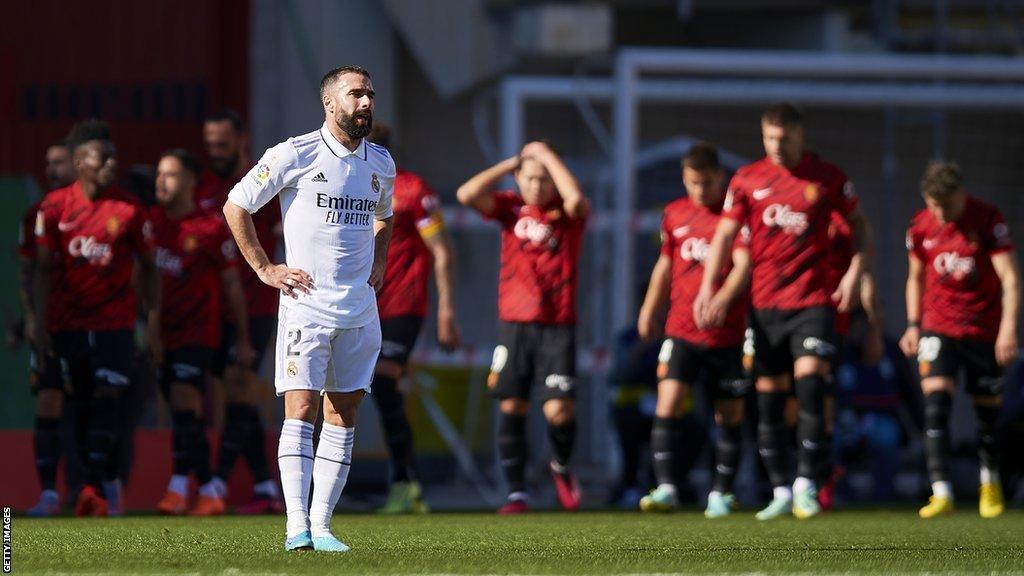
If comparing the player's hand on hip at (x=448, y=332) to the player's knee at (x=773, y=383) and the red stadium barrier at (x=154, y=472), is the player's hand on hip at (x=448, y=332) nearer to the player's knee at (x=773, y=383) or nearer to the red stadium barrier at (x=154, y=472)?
the player's knee at (x=773, y=383)

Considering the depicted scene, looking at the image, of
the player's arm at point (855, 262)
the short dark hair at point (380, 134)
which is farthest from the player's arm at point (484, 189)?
the player's arm at point (855, 262)

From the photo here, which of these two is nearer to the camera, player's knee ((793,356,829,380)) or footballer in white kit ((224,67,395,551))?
footballer in white kit ((224,67,395,551))

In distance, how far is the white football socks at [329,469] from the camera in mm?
7789

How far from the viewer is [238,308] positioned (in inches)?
451

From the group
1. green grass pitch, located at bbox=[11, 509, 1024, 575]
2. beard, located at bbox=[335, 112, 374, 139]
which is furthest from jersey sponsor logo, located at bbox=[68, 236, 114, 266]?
beard, located at bbox=[335, 112, 374, 139]

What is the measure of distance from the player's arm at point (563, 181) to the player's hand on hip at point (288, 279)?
3.67 meters

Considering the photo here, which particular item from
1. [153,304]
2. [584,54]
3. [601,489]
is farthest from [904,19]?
[153,304]

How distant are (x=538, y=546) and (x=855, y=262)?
11.0ft

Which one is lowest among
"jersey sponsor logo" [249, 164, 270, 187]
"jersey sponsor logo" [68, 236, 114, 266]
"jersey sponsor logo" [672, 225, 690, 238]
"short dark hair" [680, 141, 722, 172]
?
"jersey sponsor logo" [68, 236, 114, 266]

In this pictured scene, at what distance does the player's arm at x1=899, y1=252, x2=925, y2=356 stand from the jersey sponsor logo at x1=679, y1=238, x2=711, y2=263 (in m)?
1.21

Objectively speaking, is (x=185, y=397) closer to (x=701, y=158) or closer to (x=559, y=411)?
(x=559, y=411)

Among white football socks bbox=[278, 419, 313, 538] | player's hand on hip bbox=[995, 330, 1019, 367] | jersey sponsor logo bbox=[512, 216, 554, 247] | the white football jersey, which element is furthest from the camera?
jersey sponsor logo bbox=[512, 216, 554, 247]

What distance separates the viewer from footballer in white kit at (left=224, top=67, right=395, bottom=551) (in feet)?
25.0

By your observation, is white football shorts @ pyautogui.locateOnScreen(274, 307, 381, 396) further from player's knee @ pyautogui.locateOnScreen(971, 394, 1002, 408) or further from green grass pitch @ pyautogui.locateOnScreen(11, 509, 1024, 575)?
player's knee @ pyautogui.locateOnScreen(971, 394, 1002, 408)
